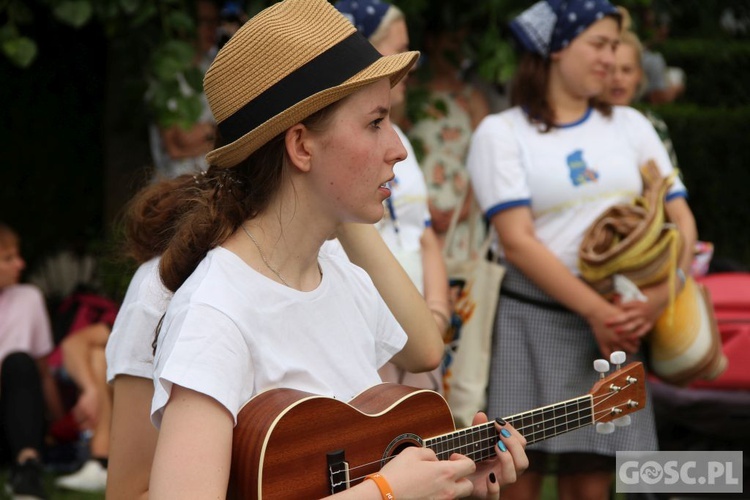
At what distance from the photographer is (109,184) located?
6.05m

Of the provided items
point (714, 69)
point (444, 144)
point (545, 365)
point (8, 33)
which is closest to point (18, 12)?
point (8, 33)

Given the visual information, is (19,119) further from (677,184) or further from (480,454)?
(480,454)

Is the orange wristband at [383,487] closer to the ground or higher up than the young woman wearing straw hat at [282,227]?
closer to the ground

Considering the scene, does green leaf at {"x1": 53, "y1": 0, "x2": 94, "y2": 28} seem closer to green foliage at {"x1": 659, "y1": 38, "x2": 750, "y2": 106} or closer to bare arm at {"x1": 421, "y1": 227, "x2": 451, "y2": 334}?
bare arm at {"x1": 421, "y1": 227, "x2": 451, "y2": 334}

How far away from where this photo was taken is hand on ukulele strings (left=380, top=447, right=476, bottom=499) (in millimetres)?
2193

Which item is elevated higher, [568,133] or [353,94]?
[353,94]

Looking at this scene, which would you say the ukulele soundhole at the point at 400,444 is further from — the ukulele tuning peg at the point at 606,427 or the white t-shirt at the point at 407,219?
the white t-shirt at the point at 407,219

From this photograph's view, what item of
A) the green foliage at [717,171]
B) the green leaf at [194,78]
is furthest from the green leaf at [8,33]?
the green foliage at [717,171]

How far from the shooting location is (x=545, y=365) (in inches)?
156

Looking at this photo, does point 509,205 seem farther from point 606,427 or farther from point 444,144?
point 444,144

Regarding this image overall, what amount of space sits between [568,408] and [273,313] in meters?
→ 0.84

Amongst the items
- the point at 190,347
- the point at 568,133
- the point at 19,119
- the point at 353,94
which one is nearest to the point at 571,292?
the point at 568,133

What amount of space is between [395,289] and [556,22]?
1.79m

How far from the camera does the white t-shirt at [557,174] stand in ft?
12.9
